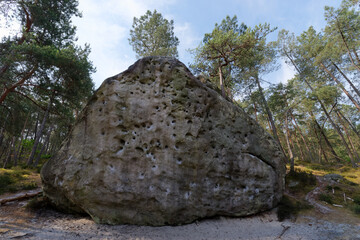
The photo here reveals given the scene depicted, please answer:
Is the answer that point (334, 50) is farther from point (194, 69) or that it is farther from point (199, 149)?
point (199, 149)

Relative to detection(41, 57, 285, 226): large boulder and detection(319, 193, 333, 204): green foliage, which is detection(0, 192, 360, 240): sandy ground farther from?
detection(319, 193, 333, 204): green foliage

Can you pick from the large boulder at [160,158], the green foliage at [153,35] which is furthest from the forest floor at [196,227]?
the green foliage at [153,35]

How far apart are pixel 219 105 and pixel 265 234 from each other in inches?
200

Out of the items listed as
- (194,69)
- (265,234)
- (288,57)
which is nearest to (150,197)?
(265,234)

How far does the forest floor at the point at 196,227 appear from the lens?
4953 mm

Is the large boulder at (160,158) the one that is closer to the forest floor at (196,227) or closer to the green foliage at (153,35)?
the forest floor at (196,227)

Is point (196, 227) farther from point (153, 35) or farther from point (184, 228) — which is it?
point (153, 35)

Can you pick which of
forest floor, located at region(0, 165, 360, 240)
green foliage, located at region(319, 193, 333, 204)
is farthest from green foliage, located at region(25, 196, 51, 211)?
green foliage, located at region(319, 193, 333, 204)

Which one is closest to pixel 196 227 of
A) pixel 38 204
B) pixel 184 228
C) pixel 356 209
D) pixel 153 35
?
pixel 184 228

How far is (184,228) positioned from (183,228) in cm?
4

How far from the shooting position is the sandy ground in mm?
4922

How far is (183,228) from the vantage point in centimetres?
577

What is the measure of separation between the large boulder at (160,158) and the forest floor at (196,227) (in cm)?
33

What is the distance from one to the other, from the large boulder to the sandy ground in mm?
328
